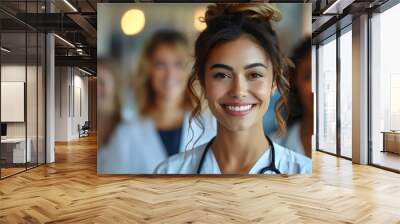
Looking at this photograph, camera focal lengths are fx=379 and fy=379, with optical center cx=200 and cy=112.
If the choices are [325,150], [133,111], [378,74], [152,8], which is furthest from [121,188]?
[325,150]

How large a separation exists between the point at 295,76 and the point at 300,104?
1.63 ft

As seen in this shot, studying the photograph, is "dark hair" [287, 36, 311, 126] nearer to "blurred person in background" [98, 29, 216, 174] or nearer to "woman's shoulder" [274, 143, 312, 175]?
"woman's shoulder" [274, 143, 312, 175]

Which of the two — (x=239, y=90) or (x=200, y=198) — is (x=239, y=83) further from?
(x=200, y=198)

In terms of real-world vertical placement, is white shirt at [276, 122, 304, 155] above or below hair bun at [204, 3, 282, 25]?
below

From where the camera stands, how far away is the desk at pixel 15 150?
6.92 m

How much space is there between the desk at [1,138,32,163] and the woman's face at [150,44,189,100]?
299 cm

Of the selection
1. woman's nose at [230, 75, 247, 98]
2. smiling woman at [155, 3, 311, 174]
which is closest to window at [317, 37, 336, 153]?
smiling woman at [155, 3, 311, 174]

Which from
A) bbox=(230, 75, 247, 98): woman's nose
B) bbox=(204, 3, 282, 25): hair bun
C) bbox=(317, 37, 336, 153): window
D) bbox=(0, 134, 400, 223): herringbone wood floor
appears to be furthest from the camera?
bbox=(317, 37, 336, 153): window

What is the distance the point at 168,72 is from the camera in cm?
656

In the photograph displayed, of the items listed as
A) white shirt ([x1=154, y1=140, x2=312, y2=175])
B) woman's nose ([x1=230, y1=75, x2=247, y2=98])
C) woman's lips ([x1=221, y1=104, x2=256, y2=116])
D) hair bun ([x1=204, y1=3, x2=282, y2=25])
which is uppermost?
hair bun ([x1=204, y1=3, x2=282, y2=25])

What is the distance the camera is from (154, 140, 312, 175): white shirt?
6562 millimetres

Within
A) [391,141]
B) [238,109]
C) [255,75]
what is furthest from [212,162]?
[391,141]

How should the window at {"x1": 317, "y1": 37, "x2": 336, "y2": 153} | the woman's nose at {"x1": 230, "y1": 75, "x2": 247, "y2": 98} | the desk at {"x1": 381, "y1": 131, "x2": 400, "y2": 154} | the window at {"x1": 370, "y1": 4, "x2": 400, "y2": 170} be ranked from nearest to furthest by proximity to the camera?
the woman's nose at {"x1": 230, "y1": 75, "x2": 247, "y2": 98} → the window at {"x1": 370, "y1": 4, "x2": 400, "y2": 170} → the desk at {"x1": 381, "y1": 131, "x2": 400, "y2": 154} → the window at {"x1": 317, "y1": 37, "x2": 336, "y2": 153}

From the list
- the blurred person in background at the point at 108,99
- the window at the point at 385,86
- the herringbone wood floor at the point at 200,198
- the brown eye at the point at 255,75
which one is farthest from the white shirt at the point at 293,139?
the blurred person in background at the point at 108,99
